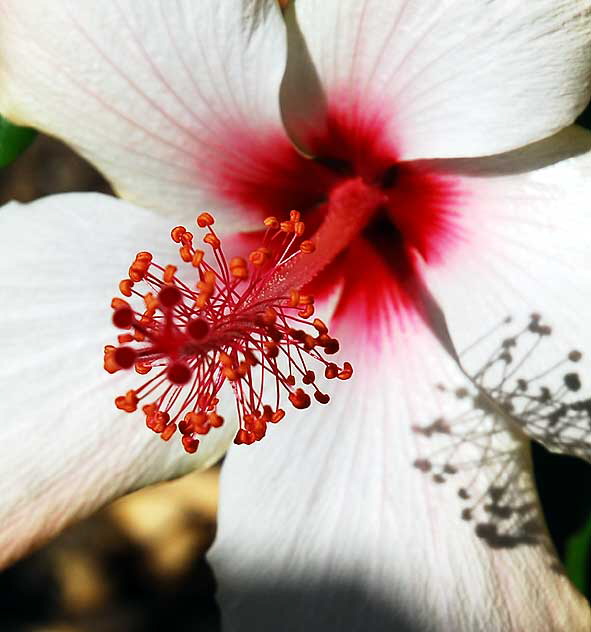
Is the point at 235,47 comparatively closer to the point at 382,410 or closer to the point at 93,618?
the point at 382,410

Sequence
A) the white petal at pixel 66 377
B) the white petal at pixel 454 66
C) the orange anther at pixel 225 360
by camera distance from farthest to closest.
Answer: the white petal at pixel 66 377, the orange anther at pixel 225 360, the white petal at pixel 454 66

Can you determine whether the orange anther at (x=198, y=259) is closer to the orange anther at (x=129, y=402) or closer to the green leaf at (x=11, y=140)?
the orange anther at (x=129, y=402)

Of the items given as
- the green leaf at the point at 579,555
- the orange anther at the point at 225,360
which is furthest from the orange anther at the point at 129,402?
the green leaf at the point at 579,555

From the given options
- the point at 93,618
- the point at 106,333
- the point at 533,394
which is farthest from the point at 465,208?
the point at 93,618

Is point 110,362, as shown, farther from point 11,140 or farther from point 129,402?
point 11,140

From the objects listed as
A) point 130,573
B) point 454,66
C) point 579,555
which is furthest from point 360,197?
point 130,573

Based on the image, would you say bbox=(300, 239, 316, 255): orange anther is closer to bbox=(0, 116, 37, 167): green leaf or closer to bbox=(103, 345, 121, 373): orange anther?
bbox=(103, 345, 121, 373): orange anther

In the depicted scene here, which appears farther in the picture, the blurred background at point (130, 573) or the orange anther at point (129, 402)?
the blurred background at point (130, 573)
